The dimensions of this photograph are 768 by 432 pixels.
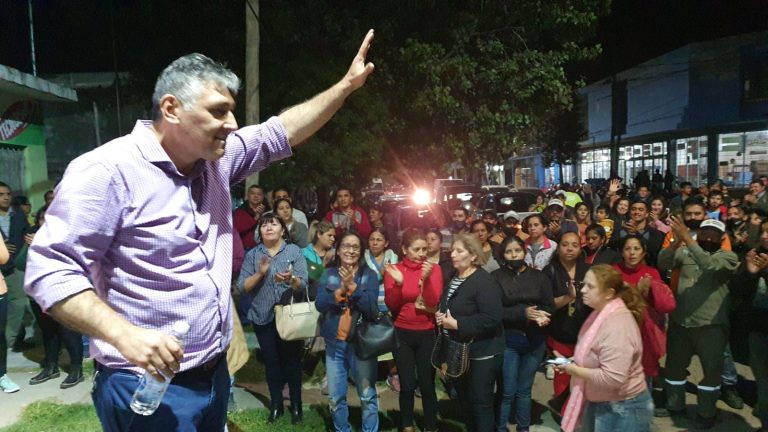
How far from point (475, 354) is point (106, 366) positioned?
3.48 metres

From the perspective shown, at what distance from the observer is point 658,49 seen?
31047mm

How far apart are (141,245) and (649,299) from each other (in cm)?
477

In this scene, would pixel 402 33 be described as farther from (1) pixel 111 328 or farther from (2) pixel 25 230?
(1) pixel 111 328

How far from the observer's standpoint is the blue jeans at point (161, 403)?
1803 millimetres

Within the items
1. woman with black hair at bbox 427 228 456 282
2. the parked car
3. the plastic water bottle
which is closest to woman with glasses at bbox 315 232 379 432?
woman with black hair at bbox 427 228 456 282

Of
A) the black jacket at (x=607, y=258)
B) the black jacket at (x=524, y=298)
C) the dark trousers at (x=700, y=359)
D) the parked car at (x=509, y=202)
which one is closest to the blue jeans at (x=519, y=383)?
the black jacket at (x=524, y=298)

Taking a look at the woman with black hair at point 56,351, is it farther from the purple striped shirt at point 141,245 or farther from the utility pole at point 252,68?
the purple striped shirt at point 141,245

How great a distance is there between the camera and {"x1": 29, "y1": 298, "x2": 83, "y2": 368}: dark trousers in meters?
6.54

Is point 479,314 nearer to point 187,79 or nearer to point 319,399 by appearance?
point 319,399

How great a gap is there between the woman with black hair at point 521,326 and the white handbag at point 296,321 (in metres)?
1.77

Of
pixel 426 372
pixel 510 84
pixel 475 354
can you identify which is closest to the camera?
pixel 475 354

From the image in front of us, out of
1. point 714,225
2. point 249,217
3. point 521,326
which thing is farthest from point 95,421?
point 714,225

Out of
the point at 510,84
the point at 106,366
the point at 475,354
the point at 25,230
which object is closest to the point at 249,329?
the point at 25,230

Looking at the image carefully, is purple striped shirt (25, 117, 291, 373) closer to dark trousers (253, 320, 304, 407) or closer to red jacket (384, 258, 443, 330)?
red jacket (384, 258, 443, 330)
